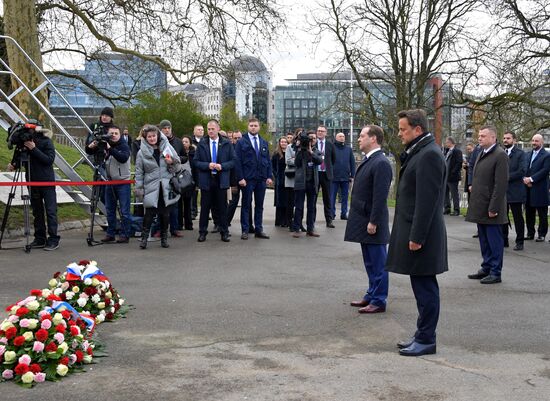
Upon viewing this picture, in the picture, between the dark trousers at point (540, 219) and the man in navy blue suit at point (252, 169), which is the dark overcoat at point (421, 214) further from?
the dark trousers at point (540, 219)

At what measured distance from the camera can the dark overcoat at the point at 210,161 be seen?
12.9 metres

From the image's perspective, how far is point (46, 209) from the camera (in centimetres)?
1151

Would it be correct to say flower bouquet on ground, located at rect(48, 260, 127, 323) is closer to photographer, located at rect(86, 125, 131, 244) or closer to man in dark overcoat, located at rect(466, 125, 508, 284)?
man in dark overcoat, located at rect(466, 125, 508, 284)

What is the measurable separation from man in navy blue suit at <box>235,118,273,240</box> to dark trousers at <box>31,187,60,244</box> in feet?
11.6

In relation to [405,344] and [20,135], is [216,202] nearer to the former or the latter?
[20,135]

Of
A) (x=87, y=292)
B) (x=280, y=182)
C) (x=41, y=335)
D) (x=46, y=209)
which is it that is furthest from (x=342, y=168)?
(x=41, y=335)

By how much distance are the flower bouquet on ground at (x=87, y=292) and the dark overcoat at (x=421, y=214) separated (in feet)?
9.40

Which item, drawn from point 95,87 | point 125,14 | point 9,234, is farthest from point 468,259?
point 95,87

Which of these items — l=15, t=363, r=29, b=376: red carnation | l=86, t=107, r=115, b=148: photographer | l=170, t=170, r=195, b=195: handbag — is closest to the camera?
l=15, t=363, r=29, b=376: red carnation

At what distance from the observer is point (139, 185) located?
1200cm

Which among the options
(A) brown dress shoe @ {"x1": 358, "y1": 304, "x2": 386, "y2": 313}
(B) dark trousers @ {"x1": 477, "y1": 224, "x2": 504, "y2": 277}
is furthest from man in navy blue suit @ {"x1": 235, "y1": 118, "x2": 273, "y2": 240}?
(A) brown dress shoe @ {"x1": 358, "y1": 304, "x2": 386, "y2": 313}

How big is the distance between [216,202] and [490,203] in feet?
18.5

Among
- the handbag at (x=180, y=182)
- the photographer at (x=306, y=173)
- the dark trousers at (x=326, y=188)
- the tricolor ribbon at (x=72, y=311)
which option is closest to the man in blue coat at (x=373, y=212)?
the tricolor ribbon at (x=72, y=311)

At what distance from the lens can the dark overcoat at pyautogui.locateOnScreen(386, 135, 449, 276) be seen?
5770 mm
